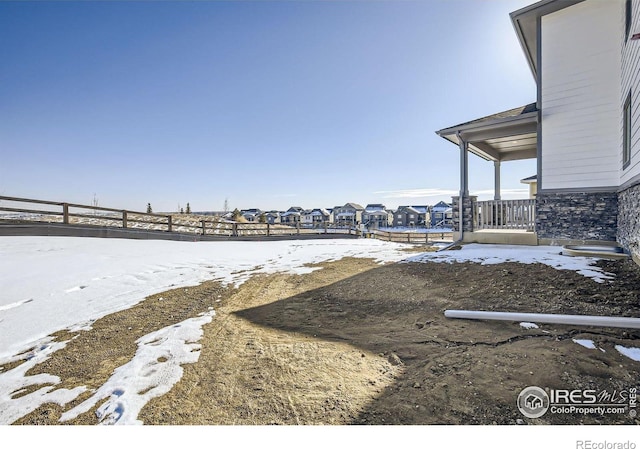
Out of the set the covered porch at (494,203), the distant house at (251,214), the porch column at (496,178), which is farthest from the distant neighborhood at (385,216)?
the covered porch at (494,203)

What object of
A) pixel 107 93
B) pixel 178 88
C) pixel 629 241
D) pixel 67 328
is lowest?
pixel 67 328

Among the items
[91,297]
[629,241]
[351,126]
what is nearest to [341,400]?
[91,297]

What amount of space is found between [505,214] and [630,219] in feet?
11.2

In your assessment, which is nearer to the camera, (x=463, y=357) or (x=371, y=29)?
(x=463, y=357)

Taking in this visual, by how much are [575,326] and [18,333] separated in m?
6.00

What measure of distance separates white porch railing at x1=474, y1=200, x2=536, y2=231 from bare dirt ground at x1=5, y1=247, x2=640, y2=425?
4067mm

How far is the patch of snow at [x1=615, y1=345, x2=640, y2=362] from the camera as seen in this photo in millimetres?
2145

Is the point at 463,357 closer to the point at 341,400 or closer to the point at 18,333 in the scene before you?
the point at 341,400

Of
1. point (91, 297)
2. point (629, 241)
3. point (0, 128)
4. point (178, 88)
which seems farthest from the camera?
point (178, 88)

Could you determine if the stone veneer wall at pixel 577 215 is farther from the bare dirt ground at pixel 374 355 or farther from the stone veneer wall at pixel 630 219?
the bare dirt ground at pixel 374 355

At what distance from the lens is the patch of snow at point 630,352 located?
2.15 metres

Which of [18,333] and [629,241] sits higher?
[629,241]

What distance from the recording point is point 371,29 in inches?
288

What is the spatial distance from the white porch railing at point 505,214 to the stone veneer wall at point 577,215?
518 mm
